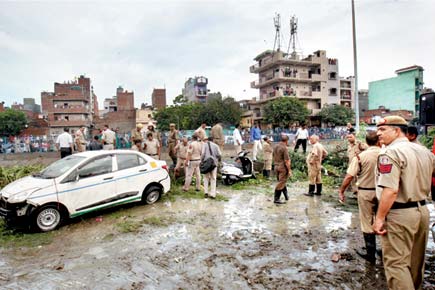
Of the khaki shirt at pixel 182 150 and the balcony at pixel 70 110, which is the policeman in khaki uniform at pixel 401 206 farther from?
the balcony at pixel 70 110

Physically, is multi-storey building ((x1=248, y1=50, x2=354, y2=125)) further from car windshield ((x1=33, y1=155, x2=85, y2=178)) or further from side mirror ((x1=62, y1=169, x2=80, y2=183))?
side mirror ((x1=62, y1=169, x2=80, y2=183))

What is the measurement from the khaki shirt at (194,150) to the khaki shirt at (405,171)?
6208mm

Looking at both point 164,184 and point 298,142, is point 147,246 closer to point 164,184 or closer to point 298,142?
point 164,184

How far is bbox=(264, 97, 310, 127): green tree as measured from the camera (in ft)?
127

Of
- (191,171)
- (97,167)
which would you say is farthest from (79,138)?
(97,167)

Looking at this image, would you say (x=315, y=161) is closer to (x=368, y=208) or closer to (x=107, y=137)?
(x=368, y=208)

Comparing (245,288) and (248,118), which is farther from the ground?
(248,118)

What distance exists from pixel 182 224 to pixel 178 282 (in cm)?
239

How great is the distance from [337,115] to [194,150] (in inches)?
1539

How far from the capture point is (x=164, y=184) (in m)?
7.93

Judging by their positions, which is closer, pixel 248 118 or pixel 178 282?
pixel 178 282

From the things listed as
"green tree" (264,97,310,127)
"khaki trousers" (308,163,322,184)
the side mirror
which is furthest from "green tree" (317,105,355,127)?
the side mirror

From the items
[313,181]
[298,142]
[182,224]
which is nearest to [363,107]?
[298,142]

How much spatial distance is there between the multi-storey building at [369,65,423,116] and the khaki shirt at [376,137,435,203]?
167ft
